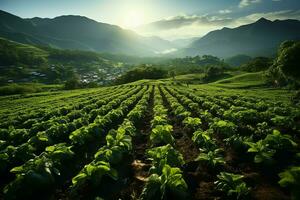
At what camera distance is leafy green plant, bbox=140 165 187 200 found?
785 cm

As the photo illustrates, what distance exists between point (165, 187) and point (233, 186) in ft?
7.06

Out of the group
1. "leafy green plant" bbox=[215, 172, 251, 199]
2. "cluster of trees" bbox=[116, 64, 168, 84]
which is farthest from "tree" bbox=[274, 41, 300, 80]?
"cluster of trees" bbox=[116, 64, 168, 84]

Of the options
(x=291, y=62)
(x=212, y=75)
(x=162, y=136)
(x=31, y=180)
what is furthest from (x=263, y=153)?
(x=212, y=75)

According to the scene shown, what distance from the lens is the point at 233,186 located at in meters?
8.02

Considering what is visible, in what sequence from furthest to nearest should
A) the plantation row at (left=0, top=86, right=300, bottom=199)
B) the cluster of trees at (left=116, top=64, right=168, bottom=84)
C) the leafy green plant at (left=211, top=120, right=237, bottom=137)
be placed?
the cluster of trees at (left=116, top=64, right=168, bottom=84) < the leafy green plant at (left=211, top=120, right=237, bottom=137) < the plantation row at (left=0, top=86, right=300, bottom=199)

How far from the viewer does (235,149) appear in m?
12.5

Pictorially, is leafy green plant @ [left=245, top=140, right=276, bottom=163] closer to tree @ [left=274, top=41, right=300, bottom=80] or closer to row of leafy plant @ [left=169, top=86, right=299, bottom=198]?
row of leafy plant @ [left=169, top=86, right=299, bottom=198]

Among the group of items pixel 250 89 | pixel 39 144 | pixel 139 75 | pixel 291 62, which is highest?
pixel 291 62

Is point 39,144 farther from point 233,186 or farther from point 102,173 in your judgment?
point 233,186

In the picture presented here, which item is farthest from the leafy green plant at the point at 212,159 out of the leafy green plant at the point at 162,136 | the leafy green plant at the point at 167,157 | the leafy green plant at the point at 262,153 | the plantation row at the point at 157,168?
the leafy green plant at the point at 162,136

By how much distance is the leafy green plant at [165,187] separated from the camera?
7852 millimetres

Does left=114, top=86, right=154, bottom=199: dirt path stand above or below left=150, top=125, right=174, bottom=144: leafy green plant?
below

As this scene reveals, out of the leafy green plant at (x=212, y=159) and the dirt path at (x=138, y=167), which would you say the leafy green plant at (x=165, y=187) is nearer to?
the dirt path at (x=138, y=167)

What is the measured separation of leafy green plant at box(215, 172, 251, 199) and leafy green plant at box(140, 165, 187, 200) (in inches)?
50.8
